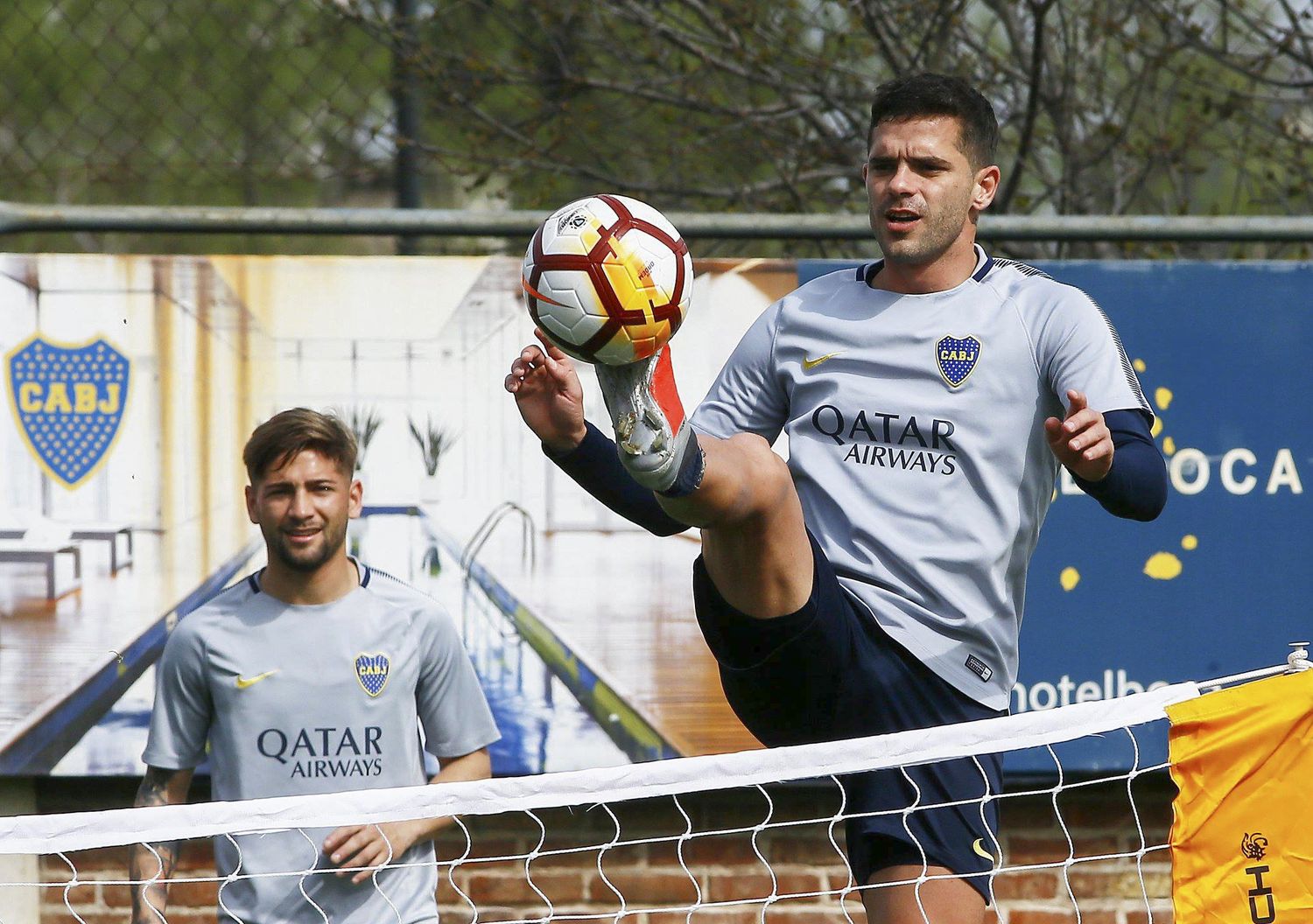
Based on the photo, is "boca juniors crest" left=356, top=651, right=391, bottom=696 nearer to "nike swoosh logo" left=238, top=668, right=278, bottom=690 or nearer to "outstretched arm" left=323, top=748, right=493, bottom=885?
"nike swoosh logo" left=238, top=668, right=278, bottom=690

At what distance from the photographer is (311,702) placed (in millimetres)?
3637

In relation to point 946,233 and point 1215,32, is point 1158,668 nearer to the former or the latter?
point 946,233

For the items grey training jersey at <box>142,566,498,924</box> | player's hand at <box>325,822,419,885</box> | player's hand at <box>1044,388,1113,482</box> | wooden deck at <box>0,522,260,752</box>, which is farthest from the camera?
wooden deck at <box>0,522,260,752</box>

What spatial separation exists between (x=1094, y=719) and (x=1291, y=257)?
3.69 metres

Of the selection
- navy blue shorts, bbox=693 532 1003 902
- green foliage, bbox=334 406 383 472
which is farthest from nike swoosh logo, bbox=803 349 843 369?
green foliage, bbox=334 406 383 472

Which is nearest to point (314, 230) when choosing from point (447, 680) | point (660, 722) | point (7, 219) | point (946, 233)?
point (7, 219)

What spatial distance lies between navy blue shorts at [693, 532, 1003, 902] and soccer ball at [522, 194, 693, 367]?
21.1 inches

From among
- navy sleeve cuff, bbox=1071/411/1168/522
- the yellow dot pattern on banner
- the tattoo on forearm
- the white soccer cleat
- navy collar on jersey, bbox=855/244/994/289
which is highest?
navy collar on jersey, bbox=855/244/994/289

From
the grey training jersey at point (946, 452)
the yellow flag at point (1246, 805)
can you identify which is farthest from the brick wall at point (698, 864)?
the yellow flag at point (1246, 805)

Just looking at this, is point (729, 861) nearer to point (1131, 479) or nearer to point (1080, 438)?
point (1131, 479)

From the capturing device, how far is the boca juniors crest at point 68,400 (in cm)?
437

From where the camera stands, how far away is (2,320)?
4387 millimetres

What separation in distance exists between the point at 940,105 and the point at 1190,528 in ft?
6.37

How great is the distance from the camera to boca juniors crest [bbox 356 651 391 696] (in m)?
3.68
